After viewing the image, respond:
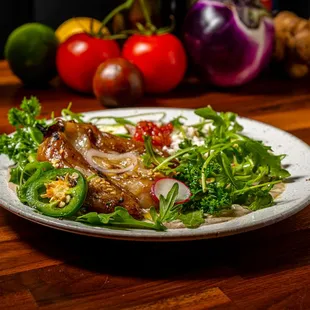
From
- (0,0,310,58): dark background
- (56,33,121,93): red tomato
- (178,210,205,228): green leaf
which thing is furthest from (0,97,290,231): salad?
(0,0,310,58): dark background

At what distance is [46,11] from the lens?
311 centimetres

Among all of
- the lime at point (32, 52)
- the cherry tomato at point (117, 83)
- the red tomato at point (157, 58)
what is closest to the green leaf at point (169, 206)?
the cherry tomato at point (117, 83)

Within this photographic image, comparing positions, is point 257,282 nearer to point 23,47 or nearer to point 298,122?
point 298,122

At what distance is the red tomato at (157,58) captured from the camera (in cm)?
227

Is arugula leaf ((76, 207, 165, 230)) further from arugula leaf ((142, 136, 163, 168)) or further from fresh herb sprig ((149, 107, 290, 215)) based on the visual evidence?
arugula leaf ((142, 136, 163, 168))

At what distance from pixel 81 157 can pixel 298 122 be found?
89cm

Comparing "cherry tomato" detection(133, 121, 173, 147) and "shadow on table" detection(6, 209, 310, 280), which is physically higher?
"cherry tomato" detection(133, 121, 173, 147)

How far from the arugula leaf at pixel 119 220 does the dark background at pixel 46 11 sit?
6.79 feet

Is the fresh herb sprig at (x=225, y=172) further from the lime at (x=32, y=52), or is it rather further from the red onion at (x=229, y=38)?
the lime at (x=32, y=52)

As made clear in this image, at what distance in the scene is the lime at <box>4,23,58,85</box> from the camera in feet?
7.66

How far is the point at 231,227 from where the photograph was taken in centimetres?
110

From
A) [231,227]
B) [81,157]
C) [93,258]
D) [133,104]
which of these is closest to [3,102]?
[133,104]

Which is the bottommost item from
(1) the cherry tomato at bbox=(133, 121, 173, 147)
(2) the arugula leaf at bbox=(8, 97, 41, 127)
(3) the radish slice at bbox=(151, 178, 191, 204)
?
(1) the cherry tomato at bbox=(133, 121, 173, 147)

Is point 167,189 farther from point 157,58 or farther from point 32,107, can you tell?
point 157,58
